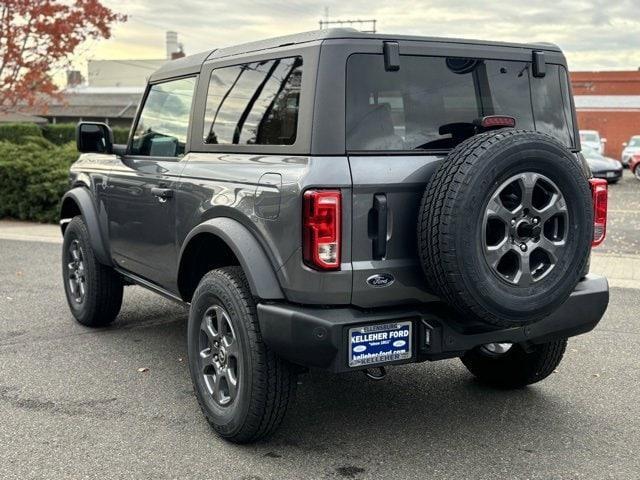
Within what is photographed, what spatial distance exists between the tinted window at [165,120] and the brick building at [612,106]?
41044 millimetres

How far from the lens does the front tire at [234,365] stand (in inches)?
135

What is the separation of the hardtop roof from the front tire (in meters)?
1.15

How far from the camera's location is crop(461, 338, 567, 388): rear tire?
4.24m

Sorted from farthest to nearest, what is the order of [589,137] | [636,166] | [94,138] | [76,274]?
[589,137]
[636,166]
[76,274]
[94,138]

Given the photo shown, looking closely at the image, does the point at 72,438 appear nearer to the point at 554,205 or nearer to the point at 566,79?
the point at 554,205

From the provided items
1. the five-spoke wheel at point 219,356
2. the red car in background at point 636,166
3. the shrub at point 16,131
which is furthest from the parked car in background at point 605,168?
the shrub at point 16,131

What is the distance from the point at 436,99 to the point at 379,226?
0.73 meters

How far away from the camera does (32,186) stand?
484 inches

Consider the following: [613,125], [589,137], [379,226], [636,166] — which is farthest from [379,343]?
[613,125]

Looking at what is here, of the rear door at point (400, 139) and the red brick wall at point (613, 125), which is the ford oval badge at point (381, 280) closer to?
the rear door at point (400, 139)

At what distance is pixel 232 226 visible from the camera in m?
3.59

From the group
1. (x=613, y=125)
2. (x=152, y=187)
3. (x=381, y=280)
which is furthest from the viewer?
(x=613, y=125)

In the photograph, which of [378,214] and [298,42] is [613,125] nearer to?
[298,42]

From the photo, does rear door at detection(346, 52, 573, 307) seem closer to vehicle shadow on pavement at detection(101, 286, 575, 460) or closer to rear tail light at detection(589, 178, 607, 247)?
rear tail light at detection(589, 178, 607, 247)
